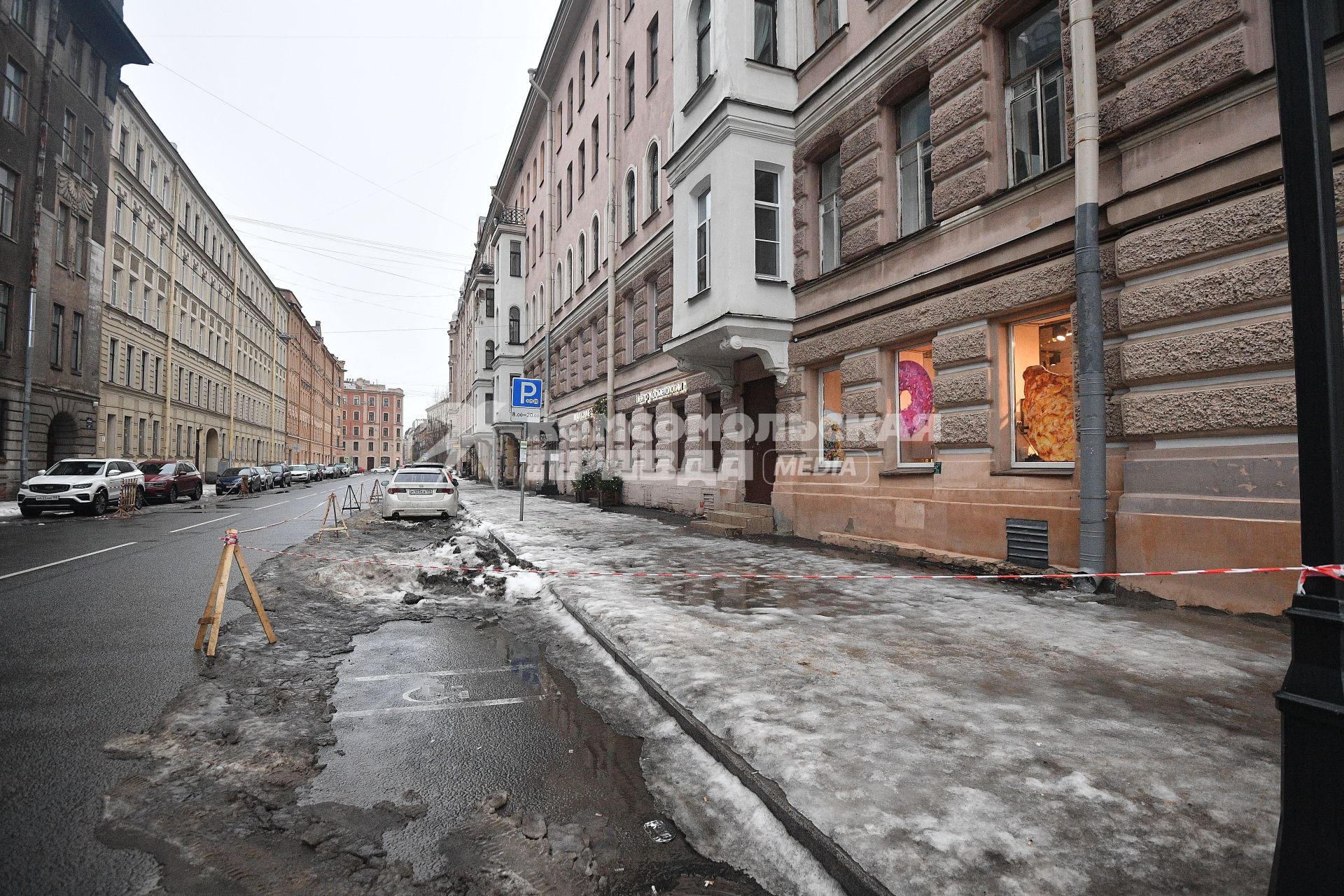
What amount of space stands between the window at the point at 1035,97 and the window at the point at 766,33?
5.62 metres

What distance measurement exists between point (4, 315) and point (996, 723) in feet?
109

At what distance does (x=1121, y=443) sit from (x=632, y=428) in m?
14.9

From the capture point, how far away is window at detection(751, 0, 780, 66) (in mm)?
13406

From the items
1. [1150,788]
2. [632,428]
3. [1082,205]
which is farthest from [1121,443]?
[632,428]

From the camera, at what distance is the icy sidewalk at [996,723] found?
2.45m

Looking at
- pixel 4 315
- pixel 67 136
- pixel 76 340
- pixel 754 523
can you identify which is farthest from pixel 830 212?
pixel 67 136

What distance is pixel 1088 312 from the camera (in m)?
Answer: 7.11

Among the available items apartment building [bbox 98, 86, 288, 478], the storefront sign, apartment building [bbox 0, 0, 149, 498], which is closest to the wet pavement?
the storefront sign

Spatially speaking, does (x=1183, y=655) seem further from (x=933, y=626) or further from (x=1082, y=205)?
(x=1082, y=205)

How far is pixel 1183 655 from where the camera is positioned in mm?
4895

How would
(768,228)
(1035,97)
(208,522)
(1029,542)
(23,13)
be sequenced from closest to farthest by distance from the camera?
(1029,542)
(1035,97)
(768,228)
(208,522)
(23,13)

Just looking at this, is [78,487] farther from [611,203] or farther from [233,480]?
[611,203]

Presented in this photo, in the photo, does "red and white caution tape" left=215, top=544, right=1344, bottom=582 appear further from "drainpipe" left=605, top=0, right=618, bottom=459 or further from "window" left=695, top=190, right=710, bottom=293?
"drainpipe" left=605, top=0, right=618, bottom=459

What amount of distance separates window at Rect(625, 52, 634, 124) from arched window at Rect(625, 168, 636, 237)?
1732 mm
